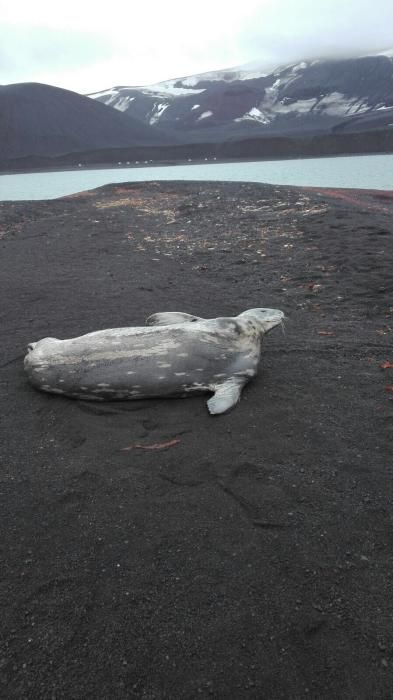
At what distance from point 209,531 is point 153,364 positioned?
1587mm

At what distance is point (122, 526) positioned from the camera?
2.58 m

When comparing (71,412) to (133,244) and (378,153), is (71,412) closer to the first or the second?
(133,244)

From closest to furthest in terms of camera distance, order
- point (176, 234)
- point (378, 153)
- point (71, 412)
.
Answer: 1. point (71, 412)
2. point (176, 234)
3. point (378, 153)

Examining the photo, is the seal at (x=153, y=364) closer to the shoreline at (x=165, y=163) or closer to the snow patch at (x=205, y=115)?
the shoreline at (x=165, y=163)

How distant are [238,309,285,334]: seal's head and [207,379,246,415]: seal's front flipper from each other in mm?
720

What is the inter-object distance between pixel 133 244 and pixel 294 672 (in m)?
9.34

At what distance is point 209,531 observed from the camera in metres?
2.52

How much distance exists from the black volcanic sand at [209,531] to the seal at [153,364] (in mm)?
123

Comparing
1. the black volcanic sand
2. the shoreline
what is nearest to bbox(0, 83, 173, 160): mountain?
the shoreline

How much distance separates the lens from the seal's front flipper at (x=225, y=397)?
355 centimetres

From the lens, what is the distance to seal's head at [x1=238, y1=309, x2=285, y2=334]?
439 cm

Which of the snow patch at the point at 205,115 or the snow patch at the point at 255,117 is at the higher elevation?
the snow patch at the point at 205,115

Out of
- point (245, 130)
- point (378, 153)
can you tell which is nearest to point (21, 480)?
point (378, 153)

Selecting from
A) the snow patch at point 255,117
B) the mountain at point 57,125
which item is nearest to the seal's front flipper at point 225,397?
the mountain at point 57,125
